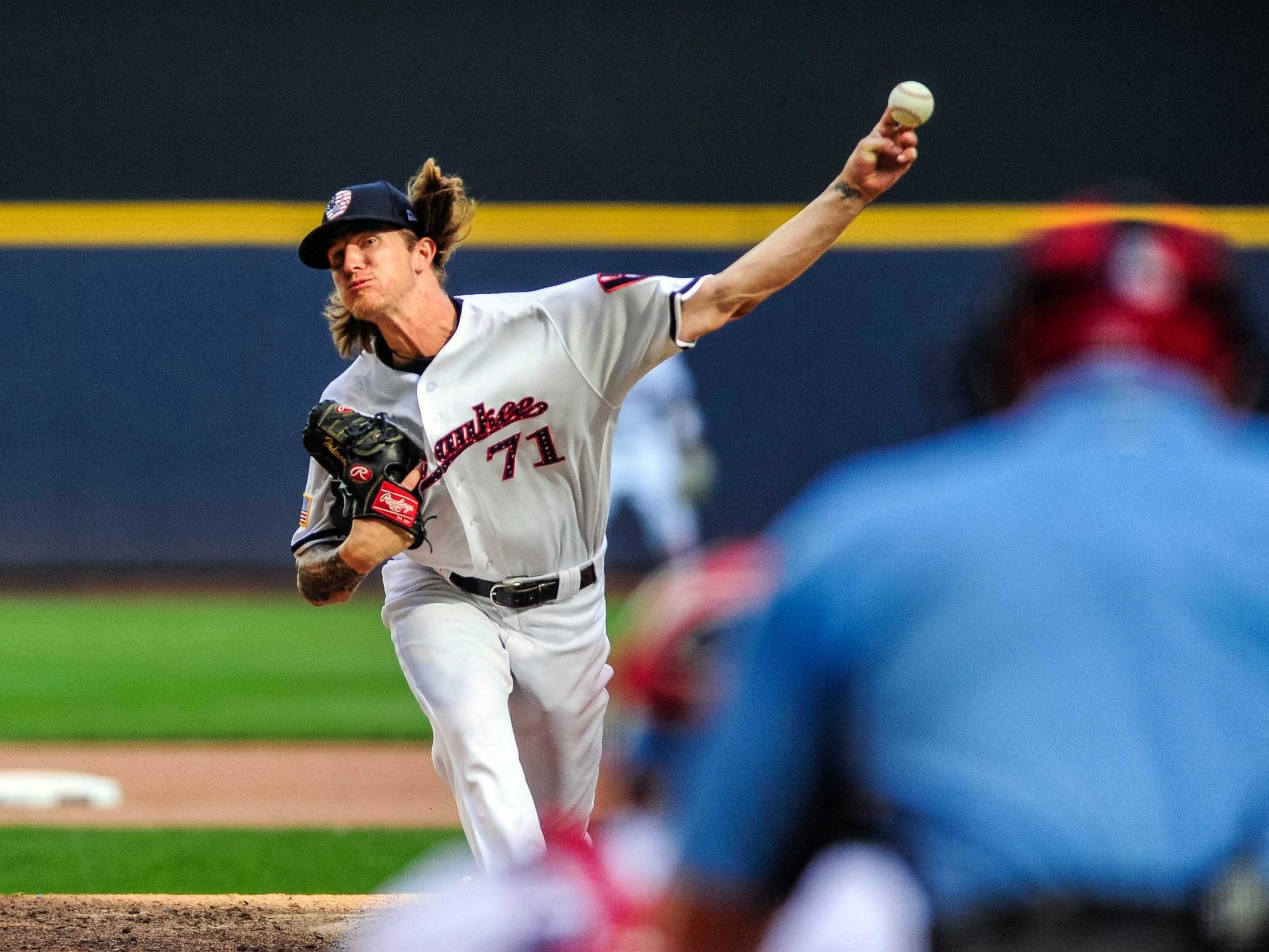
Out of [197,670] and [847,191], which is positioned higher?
[847,191]

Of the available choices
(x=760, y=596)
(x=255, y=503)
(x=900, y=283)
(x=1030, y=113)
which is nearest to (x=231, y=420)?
(x=255, y=503)

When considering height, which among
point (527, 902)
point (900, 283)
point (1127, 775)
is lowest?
point (900, 283)

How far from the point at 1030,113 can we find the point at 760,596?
1199 cm

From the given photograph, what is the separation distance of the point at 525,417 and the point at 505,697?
0.56 m

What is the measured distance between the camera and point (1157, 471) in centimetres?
104

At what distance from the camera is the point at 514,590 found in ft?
10.4

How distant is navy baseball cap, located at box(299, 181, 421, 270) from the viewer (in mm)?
3250

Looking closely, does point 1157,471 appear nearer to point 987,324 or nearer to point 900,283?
point 987,324

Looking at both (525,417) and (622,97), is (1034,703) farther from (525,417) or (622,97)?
(622,97)

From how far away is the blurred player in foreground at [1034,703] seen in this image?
0.99 meters

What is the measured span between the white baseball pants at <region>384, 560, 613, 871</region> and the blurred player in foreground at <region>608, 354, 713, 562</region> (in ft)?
21.3

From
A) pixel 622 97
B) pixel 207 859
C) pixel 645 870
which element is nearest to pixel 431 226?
pixel 207 859

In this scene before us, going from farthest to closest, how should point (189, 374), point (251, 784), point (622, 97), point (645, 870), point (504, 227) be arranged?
point (622, 97) → point (504, 227) → point (189, 374) → point (251, 784) → point (645, 870)

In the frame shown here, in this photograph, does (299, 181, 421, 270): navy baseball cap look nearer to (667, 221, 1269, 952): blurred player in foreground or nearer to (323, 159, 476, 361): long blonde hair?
(323, 159, 476, 361): long blonde hair
